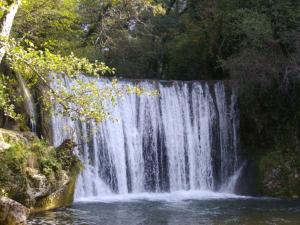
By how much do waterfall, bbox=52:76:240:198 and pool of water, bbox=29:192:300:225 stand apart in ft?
4.58

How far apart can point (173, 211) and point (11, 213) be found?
5.20 meters

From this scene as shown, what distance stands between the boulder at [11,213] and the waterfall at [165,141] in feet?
24.3

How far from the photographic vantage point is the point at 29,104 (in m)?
16.3

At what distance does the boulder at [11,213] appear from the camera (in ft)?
35.1

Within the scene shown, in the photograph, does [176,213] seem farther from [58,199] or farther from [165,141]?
[165,141]

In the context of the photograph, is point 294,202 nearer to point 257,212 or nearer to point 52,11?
point 257,212

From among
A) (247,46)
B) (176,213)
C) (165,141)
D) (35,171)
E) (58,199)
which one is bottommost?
(176,213)

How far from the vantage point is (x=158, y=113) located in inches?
823

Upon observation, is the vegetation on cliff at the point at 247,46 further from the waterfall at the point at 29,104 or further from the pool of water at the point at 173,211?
the pool of water at the point at 173,211

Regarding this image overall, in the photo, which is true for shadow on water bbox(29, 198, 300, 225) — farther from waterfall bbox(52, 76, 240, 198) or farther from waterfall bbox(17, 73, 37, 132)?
waterfall bbox(17, 73, 37, 132)

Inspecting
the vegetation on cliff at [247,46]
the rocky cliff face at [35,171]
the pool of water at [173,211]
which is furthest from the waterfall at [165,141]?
the rocky cliff face at [35,171]

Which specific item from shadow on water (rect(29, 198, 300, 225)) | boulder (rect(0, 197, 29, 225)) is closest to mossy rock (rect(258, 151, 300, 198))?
shadow on water (rect(29, 198, 300, 225))

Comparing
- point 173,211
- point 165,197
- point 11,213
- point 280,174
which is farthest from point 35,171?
point 280,174

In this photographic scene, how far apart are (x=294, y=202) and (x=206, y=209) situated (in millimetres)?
3874
